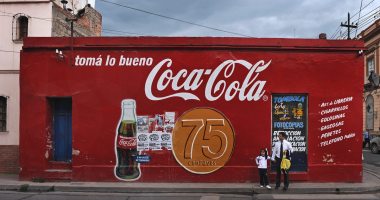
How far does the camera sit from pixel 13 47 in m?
17.6

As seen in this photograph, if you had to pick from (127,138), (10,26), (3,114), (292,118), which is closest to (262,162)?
(292,118)

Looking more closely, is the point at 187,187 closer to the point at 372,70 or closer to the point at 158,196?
the point at 158,196

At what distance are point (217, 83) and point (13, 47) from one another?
760 cm

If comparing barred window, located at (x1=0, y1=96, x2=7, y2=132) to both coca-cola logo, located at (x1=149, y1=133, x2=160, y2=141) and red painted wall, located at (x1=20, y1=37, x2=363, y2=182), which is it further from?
coca-cola logo, located at (x1=149, y1=133, x2=160, y2=141)

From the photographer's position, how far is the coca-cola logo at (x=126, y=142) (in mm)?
15508

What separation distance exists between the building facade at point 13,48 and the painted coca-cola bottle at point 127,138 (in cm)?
426

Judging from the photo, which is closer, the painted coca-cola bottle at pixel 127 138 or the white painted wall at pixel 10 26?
the painted coca-cola bottle at pixel 127 138

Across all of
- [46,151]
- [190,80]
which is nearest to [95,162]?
[46,151]

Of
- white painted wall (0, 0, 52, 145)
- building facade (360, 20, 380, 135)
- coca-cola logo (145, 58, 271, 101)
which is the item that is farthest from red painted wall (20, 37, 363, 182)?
building facade (360, 20, 380, 135)

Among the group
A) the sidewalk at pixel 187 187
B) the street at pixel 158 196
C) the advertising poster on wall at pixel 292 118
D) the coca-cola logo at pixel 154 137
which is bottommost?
the street at pixel 158 196

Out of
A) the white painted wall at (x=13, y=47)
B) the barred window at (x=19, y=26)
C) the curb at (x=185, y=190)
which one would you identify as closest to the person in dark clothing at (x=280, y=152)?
the curb at (x=185, y=190)

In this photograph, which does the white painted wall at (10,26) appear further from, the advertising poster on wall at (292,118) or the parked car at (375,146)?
the parked car at (375,146)

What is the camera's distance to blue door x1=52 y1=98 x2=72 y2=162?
16.0 metres

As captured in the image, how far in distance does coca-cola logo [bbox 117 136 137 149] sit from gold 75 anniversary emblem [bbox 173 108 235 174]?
1290 mm
